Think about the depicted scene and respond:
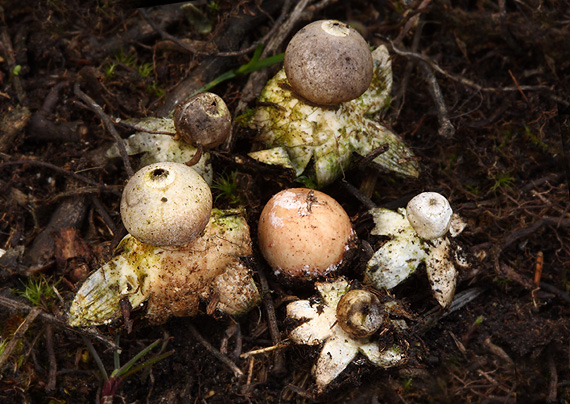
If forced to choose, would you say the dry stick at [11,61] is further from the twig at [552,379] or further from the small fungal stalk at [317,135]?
the twig at [552,379]

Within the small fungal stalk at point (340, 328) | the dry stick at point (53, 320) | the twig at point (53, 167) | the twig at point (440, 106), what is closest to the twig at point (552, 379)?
the small fungal stalk at point (340, 328)

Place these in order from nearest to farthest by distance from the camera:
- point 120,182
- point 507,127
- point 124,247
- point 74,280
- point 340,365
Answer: point 340,365, point 124,247, point 74,280, point 120,182, point 507,127

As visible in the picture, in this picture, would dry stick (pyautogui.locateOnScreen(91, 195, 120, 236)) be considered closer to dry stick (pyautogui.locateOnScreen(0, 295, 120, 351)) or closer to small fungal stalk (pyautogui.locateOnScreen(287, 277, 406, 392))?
dry stick (pyautogui.locateOnScreen(0, 295, 120, 351))

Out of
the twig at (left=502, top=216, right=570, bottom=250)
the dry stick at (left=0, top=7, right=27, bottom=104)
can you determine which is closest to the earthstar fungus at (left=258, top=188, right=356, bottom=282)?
the twig at (left=502, top=216, right=570, bottom=250)

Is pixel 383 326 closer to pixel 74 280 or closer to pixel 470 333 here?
pixel 470 333

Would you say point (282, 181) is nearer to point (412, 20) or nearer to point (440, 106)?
point (440, 106)

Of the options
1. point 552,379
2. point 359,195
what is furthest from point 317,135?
point 552,379

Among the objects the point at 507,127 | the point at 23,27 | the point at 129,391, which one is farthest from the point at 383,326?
the point at 23,27

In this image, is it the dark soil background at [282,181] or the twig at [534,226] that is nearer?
the dark soil background at [282,181]
